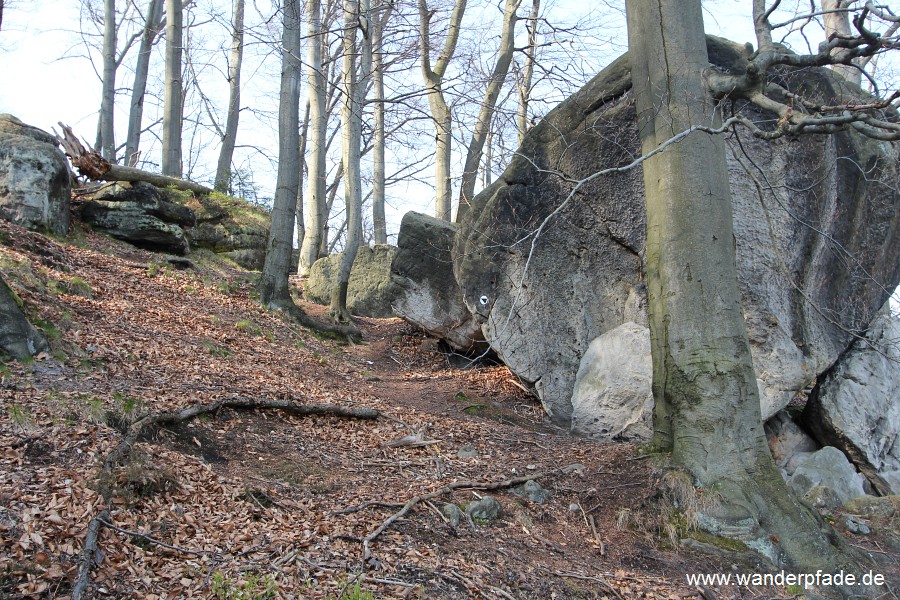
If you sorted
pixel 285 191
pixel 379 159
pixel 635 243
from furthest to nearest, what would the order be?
pixel 379 159 < pixel 285 191 < pixel 635 243

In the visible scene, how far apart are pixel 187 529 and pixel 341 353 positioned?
673 centimetres

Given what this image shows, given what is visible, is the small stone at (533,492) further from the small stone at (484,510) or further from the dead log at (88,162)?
the dead log at (88,162)

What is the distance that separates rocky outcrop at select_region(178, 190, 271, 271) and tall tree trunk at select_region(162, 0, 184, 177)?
282 cm

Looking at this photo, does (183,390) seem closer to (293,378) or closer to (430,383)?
(293,378)

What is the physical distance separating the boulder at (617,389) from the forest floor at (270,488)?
439 mm

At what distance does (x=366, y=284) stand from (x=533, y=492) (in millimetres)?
9163

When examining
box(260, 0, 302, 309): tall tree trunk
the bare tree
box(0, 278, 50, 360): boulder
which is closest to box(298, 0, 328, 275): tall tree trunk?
box(260, 0, 302, 309): tall tree trunk

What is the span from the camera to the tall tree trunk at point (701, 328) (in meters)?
4.50

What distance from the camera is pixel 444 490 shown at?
4.83 metres

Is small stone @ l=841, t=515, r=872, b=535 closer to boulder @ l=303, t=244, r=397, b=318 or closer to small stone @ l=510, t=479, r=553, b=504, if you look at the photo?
small stone @ l=510, t=479, r=553, b=504

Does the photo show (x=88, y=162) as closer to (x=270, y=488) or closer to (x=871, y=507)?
(x=270, y=488)

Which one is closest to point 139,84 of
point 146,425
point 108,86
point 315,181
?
point 108,86

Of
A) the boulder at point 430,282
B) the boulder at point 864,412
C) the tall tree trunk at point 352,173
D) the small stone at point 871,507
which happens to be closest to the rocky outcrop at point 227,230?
the tall tree trunk at point 352,173

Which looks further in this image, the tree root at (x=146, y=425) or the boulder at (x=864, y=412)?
the boulder at (x=864, y=412)
